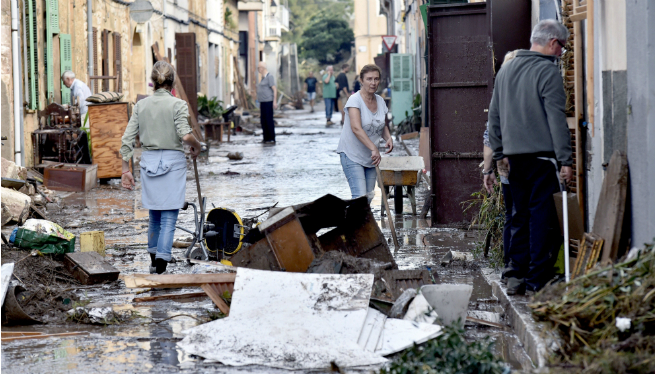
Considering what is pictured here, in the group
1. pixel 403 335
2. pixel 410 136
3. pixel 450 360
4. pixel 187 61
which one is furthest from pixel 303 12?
pixel 450 360

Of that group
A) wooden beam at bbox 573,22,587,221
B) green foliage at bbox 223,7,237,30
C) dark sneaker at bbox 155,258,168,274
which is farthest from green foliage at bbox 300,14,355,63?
wooden beam at bbox 573,22,587,221

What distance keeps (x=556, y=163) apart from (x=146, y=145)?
3.25 metres

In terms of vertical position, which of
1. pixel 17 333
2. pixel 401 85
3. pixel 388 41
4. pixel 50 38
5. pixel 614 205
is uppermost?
pixel 388 41

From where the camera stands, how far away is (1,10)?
12516 millimetres

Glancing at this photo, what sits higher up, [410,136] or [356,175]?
[410,136]

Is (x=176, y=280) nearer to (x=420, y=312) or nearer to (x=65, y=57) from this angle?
(x=420, y=312)

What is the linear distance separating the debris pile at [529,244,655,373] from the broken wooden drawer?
12.4 feet

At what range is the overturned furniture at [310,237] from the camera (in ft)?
19.8

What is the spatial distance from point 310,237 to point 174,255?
203cm

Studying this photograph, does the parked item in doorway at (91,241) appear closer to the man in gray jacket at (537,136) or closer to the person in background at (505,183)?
the person in background at (505,183)

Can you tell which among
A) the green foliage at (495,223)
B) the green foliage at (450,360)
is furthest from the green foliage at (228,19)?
the green foliage at (450,360)

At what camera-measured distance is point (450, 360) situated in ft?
13.2

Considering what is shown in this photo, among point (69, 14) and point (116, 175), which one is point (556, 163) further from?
point (69, 14)

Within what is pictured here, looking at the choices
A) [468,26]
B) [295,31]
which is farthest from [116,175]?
[295,31]
